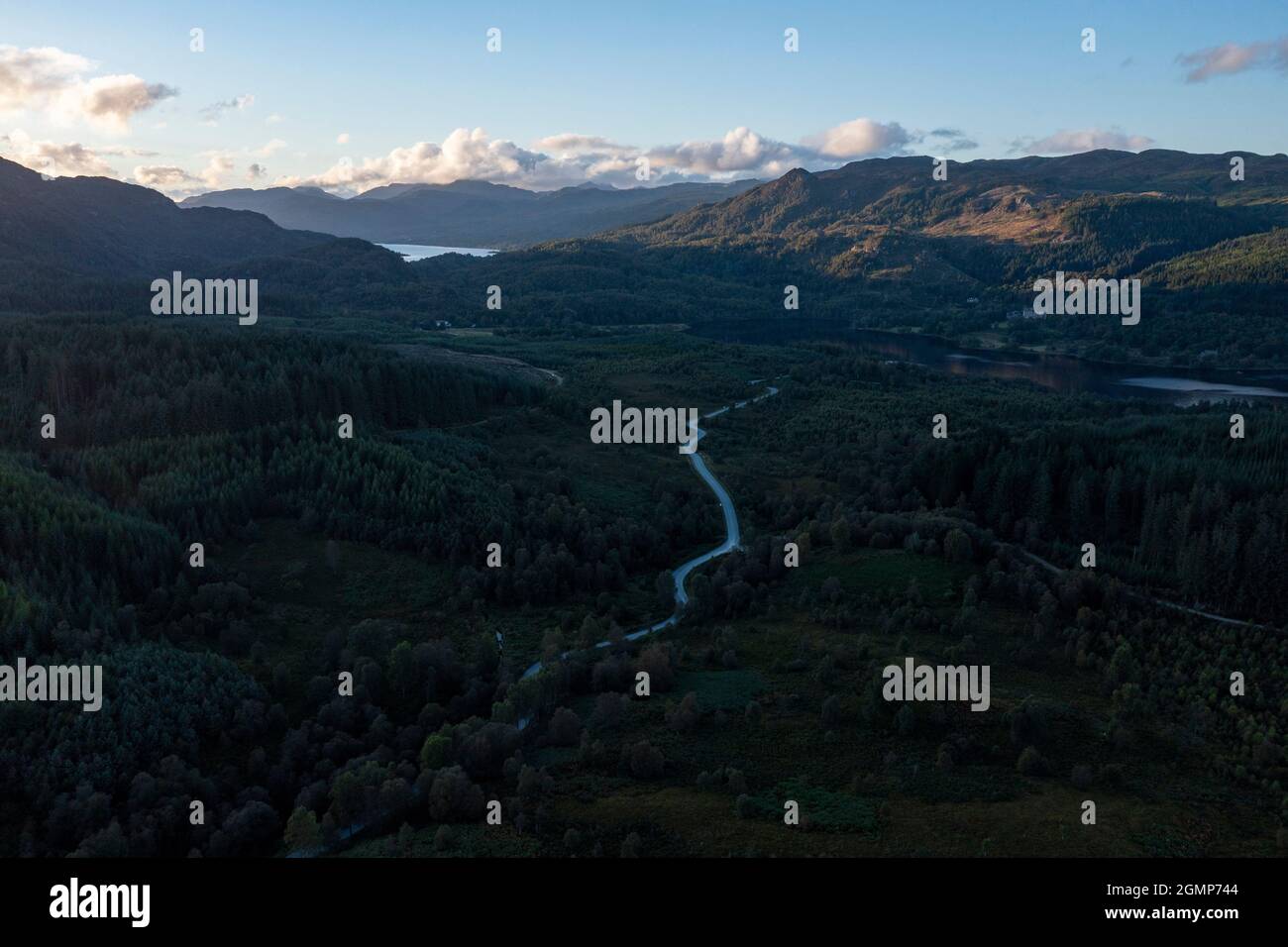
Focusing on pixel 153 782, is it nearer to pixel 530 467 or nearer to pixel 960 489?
pixel 530 467

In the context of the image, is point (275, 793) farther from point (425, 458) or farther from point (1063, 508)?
point (1063, 508)

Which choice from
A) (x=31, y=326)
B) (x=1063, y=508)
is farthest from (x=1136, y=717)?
(x=31, y=326)

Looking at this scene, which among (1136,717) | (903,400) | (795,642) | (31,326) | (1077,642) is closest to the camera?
(1136,717)

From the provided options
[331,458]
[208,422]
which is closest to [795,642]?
[331,458]

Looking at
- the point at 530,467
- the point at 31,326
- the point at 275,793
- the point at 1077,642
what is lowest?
the point at 275,793

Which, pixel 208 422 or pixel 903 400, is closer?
pixel 208 422

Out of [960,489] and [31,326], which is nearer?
[960,489]

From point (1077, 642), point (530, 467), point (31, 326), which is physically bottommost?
point (1077, 642)
